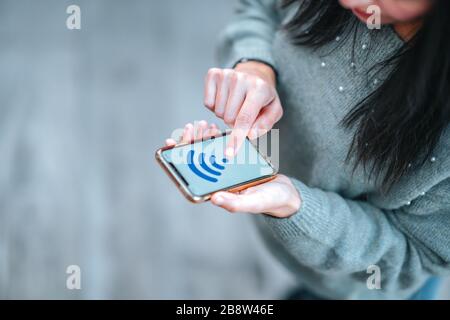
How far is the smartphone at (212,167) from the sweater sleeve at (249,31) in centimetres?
17

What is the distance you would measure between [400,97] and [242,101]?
0.20m

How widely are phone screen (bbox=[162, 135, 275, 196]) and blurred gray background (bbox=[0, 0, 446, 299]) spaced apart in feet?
2.18

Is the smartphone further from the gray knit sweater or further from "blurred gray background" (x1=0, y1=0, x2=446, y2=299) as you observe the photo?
"blurred gray background" (x1=0, y1=0, x2=446, y2=299)

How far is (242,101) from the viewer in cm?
60

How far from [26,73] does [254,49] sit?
108 cm

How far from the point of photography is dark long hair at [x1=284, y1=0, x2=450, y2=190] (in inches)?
16.5

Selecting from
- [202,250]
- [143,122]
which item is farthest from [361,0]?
[143,122]

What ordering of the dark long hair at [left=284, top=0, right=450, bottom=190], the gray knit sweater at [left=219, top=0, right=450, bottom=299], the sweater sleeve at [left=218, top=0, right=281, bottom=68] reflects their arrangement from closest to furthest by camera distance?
the dark long hair at [left=284, top=0, right=450, bottom=190] → the gray knit sweater at [left=219, top=0, right=450, bottom=299] → the sweater sleeve at [left=218, top=0, right=281, bottom=68]

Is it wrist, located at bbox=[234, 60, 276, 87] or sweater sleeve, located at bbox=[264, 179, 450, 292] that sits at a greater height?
wrist, located at bbox=[234, 60, 276, 87]

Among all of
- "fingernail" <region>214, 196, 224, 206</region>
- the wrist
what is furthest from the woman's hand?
the wrist

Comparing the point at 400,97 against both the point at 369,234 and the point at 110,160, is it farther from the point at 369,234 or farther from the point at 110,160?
the point at 110,160

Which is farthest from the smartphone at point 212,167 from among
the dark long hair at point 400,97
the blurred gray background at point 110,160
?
the blurred gray background at point 110,160

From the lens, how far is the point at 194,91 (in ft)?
4.96

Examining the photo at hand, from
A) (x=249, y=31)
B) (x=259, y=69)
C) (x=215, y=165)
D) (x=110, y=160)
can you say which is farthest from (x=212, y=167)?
(x=110, y=160)
